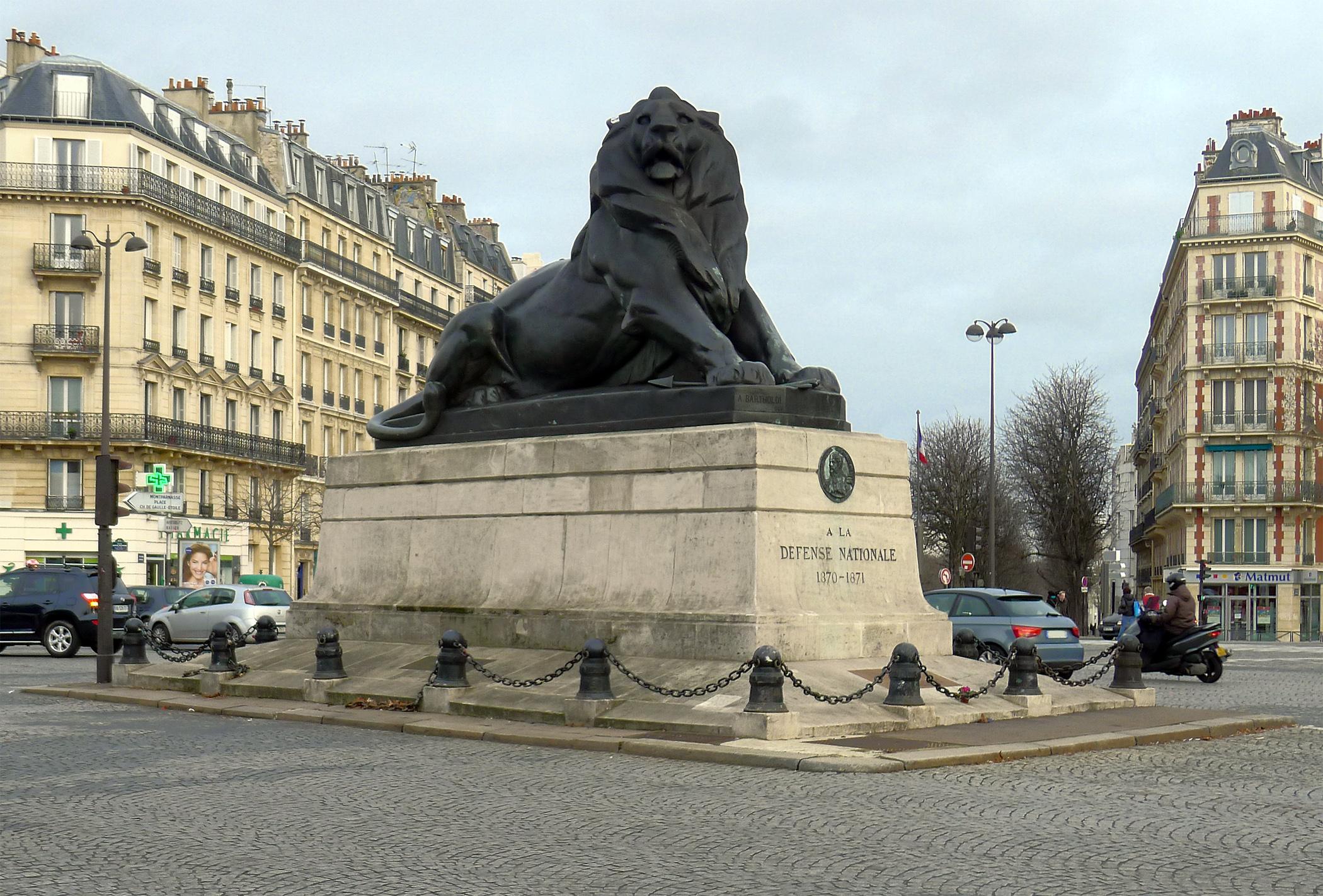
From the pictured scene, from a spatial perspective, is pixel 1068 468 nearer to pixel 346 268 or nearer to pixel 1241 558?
pixel 1241 558

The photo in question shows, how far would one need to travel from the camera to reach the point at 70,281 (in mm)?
54031

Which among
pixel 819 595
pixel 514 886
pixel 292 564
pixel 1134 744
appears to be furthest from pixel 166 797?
pixel 292 564

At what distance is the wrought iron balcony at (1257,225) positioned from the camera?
230ft

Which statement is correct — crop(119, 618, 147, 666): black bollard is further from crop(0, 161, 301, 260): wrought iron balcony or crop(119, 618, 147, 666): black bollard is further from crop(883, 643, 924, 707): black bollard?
crop(0, 161, 301, 260): wrought iron balcony

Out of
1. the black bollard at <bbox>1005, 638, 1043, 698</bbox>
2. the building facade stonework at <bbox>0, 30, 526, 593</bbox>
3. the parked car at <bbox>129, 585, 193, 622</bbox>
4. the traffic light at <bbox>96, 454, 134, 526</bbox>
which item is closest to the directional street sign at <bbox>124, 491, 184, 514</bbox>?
the parked car at <bbox>129, 585, 193, 622</bbox>

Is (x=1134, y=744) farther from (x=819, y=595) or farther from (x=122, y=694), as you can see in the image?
(x=122, y=694)

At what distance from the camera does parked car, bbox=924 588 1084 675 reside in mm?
21562

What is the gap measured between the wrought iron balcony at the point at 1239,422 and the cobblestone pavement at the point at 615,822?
61417 millimetres

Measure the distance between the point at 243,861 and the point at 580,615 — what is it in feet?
21.4

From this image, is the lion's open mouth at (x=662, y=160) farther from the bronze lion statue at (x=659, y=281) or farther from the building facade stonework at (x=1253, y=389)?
the building facade stonework at (x=1253, y=389)

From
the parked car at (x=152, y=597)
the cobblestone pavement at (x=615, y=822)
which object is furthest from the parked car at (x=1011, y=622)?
the parked car at (x=152, y=597)

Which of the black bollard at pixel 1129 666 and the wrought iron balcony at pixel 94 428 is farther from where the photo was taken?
the wrought iron balcony at pixel 94 428

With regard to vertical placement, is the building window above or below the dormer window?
below

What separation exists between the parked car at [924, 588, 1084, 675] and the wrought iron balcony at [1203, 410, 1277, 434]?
51186mm
